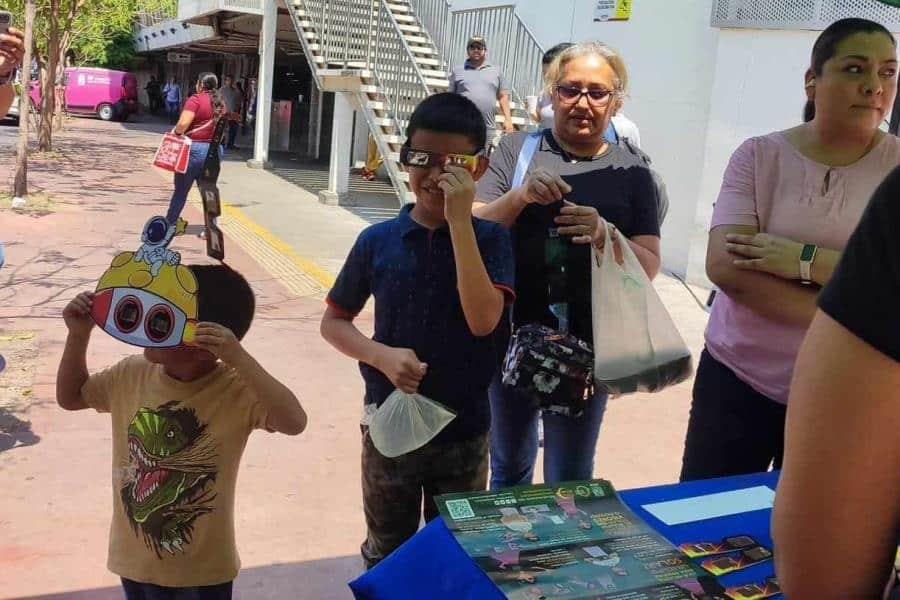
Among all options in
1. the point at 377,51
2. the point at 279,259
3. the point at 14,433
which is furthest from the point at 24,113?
the point at 14,433

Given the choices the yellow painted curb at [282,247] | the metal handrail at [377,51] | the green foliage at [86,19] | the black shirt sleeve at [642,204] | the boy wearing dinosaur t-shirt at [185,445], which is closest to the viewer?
the boy wearing dinosaur t-shirt at [185,445]

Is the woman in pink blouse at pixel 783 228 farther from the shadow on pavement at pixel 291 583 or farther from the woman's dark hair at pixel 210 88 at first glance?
the woman's dark hair at pixel 210 88

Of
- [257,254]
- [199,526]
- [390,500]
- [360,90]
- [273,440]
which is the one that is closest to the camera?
[199,526]

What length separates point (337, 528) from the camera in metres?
3.48

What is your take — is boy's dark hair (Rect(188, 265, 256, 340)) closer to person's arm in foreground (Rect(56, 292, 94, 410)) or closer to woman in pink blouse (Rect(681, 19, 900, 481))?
person's arm in foreground (Rect(56, 292, 94, 410))

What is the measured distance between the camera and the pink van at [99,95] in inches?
1011

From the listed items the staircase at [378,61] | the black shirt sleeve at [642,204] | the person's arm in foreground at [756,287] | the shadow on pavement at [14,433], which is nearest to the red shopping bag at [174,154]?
the black shirt sleeve at [642,204]

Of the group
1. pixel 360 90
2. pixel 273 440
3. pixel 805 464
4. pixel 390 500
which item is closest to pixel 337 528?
pixel 273 440

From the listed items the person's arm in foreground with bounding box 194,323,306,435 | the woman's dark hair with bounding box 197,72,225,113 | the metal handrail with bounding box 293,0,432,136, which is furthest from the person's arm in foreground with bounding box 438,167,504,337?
the metal handrail with bounding box 293,0,432,136

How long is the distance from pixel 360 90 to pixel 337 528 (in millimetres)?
8520

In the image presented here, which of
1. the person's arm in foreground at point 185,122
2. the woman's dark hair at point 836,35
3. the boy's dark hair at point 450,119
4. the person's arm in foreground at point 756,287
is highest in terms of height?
the woman's dark hair at point 836,35

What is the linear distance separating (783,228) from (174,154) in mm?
1549

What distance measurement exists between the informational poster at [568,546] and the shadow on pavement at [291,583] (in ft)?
5.45

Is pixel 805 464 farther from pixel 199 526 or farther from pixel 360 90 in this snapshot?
pixel 360 90
